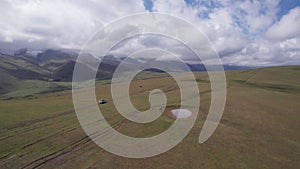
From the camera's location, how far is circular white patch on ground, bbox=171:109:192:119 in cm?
4028

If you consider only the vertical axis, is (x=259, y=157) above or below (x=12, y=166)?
below

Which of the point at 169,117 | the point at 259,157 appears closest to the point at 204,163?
the point at 259,157

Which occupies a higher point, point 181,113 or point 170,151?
point 181,113

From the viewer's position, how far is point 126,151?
25.0 meters

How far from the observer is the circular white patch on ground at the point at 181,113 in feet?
132

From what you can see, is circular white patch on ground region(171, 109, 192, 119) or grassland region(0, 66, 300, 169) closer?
grassland region(0, 66, 300, 169)

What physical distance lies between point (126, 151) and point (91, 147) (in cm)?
440

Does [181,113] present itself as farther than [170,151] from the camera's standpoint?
Yes

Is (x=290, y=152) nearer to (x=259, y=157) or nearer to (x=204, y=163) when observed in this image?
(x=259, y=157)

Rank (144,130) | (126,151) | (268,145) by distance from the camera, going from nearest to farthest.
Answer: (126,151)
(268,145)
(144,130)

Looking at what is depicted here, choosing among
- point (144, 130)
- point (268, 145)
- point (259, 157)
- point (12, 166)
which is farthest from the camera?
point (144, 130)

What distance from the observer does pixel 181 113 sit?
139 ft

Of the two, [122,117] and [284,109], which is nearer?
[122,117]

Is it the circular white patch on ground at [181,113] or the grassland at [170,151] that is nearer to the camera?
the grassland at [170,151]
